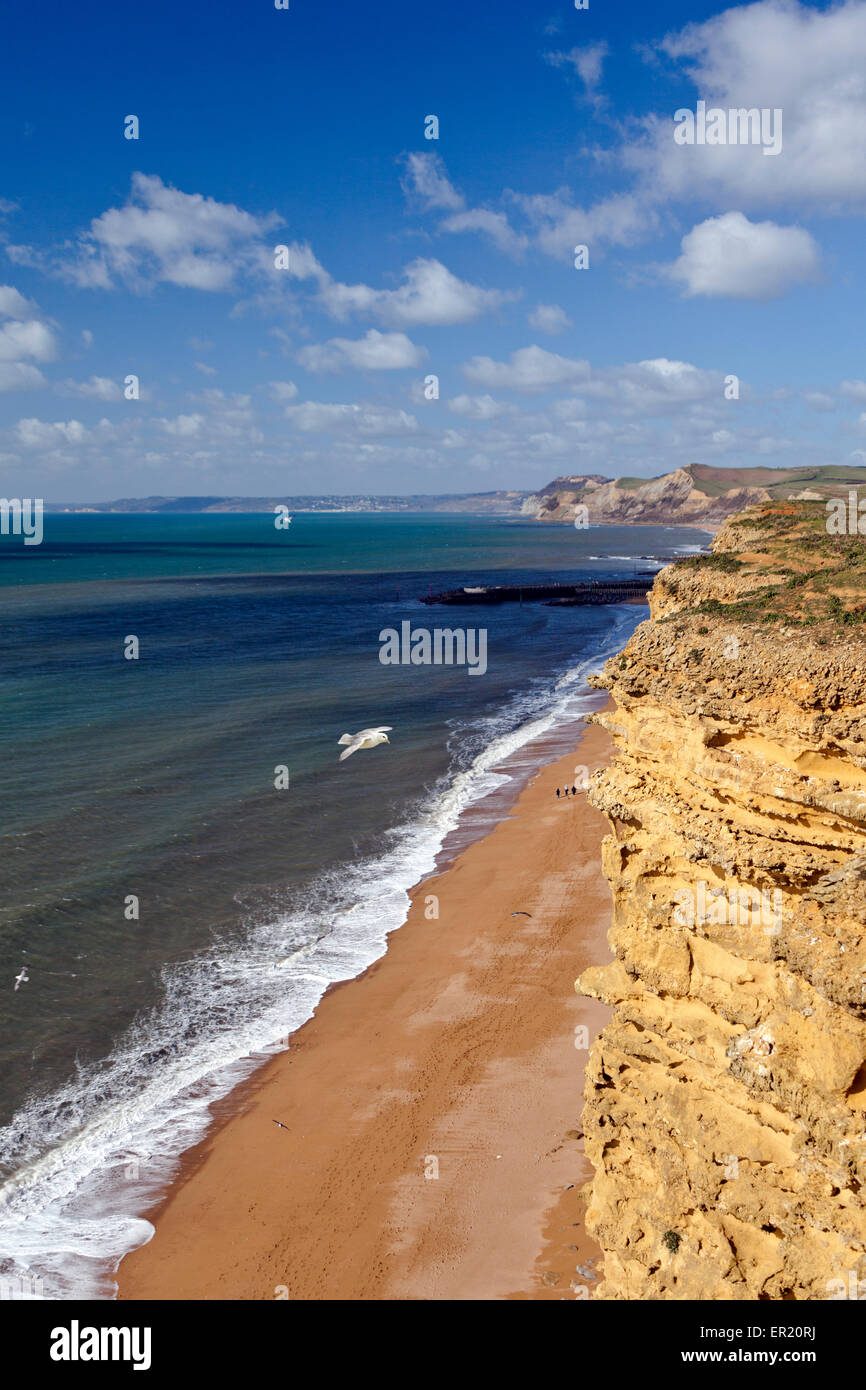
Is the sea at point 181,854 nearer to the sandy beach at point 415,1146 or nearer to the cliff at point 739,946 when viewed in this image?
the sandy beach at point 415,1146

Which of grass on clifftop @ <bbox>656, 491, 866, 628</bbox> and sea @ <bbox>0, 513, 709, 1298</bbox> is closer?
grass on clifftop @ <bbox>656, 491, 866, 628</bbox>

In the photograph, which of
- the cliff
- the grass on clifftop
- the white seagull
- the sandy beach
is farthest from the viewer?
the white seagull

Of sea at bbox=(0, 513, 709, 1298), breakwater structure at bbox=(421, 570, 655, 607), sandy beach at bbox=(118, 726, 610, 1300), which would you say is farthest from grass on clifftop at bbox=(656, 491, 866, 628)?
breakwater structure at bbox=(421, 570, 655, 607)

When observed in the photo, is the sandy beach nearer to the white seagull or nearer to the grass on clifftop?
the grass on clifftop

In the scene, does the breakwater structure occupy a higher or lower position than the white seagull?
higher

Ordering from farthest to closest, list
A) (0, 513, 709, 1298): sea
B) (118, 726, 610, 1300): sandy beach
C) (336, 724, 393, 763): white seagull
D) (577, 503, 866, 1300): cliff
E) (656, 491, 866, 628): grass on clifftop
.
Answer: (336, 724, 393, 763): white seagull → (0, 513, 709, 1298): sea → (118, 726, 610, 1300): sandy beach → (656, 491, 866, 628): grass on clifftop → (577, 503, 866, 1300): cliff

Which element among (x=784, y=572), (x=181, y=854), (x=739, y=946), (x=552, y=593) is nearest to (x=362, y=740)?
(x=181, y=854)

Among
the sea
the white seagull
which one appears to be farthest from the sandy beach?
the white seagull

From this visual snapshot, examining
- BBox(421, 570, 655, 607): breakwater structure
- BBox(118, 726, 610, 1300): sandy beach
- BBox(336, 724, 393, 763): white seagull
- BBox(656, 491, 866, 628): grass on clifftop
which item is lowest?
BBox(118, 726, 610, 1300): sandy beach
